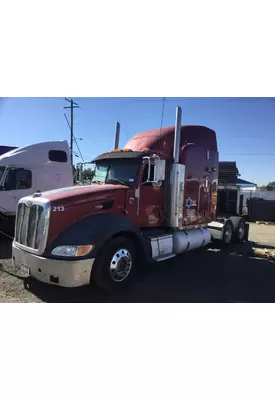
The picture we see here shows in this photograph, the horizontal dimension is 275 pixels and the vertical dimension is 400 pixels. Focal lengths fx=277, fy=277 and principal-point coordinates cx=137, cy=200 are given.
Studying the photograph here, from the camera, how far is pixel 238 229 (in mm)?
9250

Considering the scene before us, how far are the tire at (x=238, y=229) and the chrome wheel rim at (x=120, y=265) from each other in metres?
5.39

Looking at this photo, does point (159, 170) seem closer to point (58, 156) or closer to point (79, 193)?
point (79, 193)

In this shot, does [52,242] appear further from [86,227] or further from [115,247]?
[115,247]

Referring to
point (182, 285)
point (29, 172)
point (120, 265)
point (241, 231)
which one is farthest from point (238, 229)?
point (29, 172)

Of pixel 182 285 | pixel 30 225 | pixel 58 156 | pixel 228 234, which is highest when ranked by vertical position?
pixel 58 156

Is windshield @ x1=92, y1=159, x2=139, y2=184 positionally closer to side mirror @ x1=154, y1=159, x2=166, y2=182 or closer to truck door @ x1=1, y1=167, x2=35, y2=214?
side mirror @ x1=154, y1=159, x2=166, y2=182

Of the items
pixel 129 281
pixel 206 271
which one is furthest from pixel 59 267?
pixel 206 271

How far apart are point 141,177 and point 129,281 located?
6.67 ft

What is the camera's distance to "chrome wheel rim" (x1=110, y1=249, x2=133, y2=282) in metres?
4.56

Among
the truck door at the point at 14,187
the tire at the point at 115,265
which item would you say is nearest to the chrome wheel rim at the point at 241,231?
the tire at the point at 115,265

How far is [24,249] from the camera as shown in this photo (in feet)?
14.9

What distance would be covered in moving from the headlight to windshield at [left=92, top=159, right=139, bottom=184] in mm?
1884

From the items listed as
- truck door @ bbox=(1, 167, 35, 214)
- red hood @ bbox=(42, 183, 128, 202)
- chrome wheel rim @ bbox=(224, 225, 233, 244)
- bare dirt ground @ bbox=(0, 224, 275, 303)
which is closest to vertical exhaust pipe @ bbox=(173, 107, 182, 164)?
red hood @ bbox=(42, 183, 128, 202)

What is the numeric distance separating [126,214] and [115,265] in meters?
1.14
